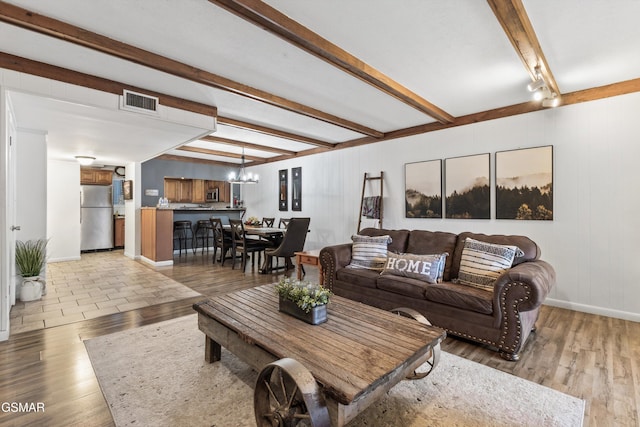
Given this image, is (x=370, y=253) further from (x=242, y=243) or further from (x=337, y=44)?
(x=242, y=243)

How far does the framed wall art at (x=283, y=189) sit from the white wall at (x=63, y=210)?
15.0 ft

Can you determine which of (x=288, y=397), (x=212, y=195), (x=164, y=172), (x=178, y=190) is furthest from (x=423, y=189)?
(x=178, y=190)

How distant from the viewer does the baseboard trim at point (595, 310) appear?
3.21m

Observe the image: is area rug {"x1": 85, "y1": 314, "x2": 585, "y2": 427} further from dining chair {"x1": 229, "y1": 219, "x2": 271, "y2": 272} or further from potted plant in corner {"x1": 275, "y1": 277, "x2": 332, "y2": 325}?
dining chair {"x1": 229, "y1": 219, "x2": 271, "y2": 272}

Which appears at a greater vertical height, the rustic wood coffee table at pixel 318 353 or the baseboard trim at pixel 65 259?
the rustic wood coffee table at pixel 318 353

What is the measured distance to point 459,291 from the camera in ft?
8.74

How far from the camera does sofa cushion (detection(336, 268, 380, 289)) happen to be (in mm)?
3303

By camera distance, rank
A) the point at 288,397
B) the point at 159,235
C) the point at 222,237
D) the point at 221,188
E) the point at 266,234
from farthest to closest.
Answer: the point at 221,188, the point at 222,237, the point at 159,235, the point at 266,234, the point at 288,397

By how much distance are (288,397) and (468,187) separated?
4005 millimetres

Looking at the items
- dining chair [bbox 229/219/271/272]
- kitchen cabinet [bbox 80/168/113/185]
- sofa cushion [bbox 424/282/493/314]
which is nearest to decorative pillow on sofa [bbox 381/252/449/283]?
sofa cushion [bbox 424/282/493/314]

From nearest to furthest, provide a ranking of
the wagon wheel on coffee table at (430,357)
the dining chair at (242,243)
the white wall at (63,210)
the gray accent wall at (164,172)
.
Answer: the wagon wheel on coffee table at (430,357)
the dining chair at (242,243)
the white wall at (63,210)
the gray accent wall at (164,172)

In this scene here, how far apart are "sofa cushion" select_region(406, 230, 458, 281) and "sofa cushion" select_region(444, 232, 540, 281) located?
0.04 metres

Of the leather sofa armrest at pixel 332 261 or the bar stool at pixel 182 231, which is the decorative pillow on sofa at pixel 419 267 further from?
the bar stool at pixel 182 231

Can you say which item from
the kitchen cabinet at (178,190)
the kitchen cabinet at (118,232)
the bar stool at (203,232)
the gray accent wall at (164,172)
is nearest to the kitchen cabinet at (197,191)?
the kitchen cabinet at (178,190)
